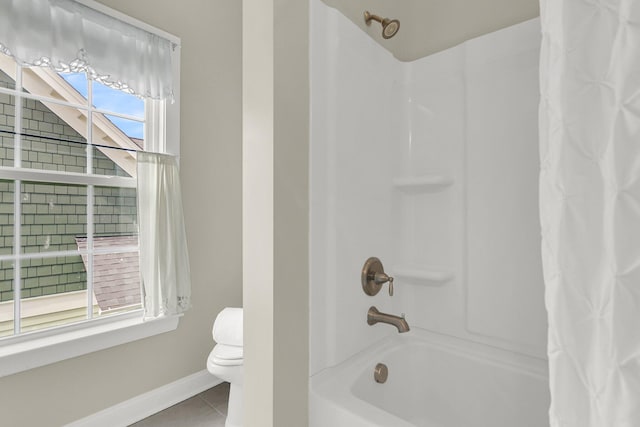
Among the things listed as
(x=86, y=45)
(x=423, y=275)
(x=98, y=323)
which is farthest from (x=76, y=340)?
(x=423, y=275)

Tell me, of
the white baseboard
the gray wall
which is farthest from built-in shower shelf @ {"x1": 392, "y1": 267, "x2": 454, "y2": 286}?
the white baseboard

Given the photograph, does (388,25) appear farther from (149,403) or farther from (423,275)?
(149,403)

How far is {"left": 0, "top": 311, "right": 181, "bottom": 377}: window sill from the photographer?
1660mm

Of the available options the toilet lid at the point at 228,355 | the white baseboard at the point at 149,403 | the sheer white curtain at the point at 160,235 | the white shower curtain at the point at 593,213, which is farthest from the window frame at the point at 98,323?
the white shower curtain at the point at 593,213

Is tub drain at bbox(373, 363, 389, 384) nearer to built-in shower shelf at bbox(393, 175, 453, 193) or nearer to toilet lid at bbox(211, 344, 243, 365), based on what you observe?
built-in shower shelf at bbox(393, 175, 453, 193)

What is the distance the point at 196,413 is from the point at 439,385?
1562mm

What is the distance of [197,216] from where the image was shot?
2451mm

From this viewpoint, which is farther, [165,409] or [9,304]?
[165,409]

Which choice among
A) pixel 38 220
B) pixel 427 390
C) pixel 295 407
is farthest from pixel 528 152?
pixel 38 220

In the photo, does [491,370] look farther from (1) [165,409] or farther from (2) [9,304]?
(2) [9,304]

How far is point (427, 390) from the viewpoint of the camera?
1414 mm

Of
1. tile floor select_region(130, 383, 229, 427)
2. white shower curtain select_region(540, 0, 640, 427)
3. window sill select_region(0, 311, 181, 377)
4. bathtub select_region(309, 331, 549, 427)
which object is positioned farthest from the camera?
tile floor select_region(130, 383, 229, 427)

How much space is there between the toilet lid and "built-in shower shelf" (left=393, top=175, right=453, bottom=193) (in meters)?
1.27

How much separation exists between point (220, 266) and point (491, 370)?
76.9 inches
